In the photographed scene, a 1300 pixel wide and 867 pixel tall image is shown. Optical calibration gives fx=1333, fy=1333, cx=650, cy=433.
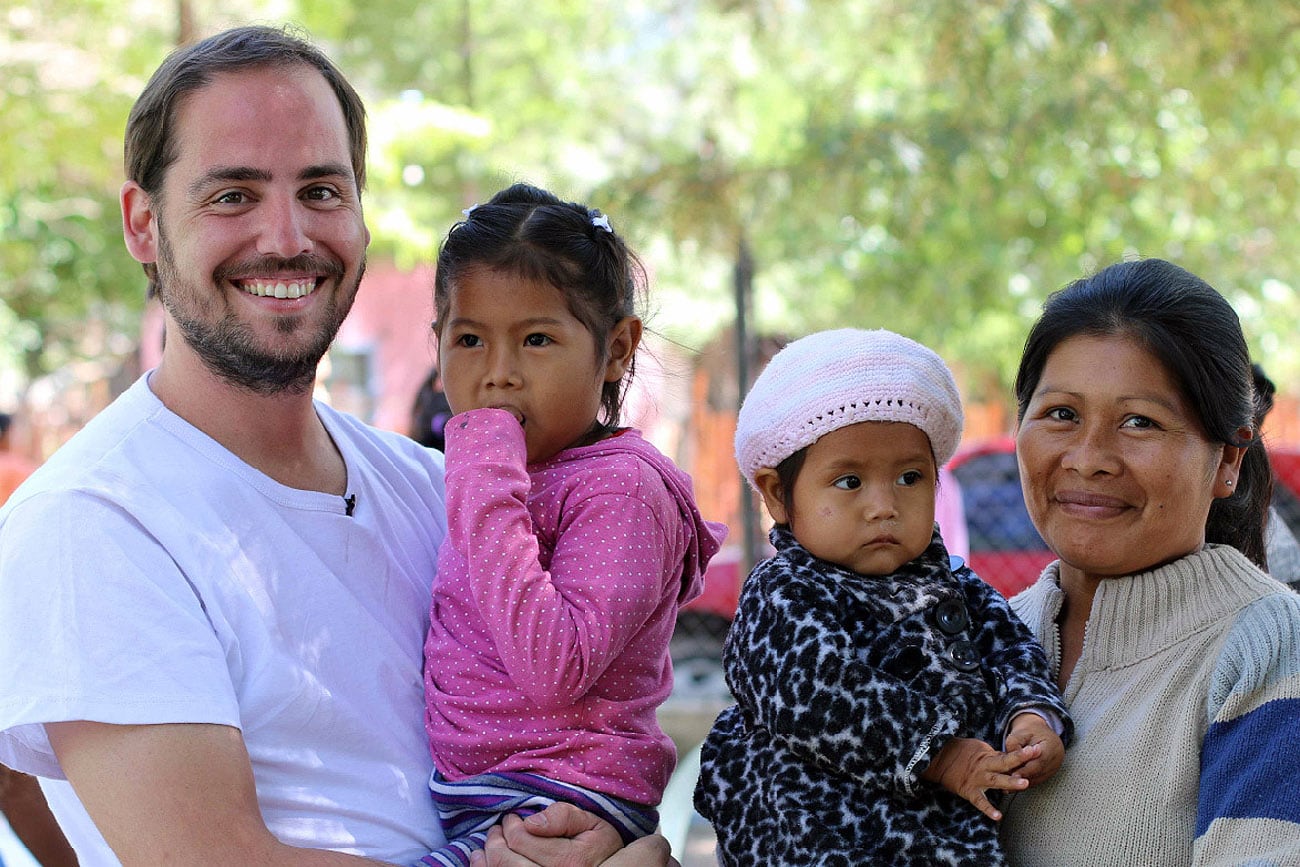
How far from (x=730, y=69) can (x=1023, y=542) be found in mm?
5985

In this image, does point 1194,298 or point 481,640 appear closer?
point 1194,298

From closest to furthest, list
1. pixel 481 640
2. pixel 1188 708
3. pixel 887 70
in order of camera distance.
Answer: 1. pixel 1188 708
2. pixel 481 640
3. pixel 887 70

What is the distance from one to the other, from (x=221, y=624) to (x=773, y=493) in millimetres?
993

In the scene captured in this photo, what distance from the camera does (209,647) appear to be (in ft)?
7.02

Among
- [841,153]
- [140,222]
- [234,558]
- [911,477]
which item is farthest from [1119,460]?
[841,153]

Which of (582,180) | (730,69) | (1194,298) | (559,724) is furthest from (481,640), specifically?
(730,69)

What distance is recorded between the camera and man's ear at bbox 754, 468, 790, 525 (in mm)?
2441

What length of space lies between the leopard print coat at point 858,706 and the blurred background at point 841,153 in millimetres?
1327

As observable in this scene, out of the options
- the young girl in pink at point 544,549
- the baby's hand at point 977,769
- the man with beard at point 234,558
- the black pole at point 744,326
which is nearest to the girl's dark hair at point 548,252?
the young girl in pink at point 544,549

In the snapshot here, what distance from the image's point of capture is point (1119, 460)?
2.22 m

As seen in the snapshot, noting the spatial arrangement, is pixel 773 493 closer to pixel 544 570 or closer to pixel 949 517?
pixel 544 570

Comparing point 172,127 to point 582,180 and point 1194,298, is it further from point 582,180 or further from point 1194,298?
point 582,180

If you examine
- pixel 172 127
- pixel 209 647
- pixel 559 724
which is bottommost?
pixel 559 724

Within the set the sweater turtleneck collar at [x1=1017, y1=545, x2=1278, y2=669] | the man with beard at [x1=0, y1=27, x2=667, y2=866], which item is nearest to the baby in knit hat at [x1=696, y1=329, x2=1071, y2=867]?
the sweater turtleneck collar at [x1=1017, y1=545, x2=1278, y2=669]
